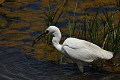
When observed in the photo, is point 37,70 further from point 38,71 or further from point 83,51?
point 83,51

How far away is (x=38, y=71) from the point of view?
933cm

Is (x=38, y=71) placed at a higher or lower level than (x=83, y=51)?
lower

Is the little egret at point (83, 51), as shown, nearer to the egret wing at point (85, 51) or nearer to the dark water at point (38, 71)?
the egret wing at point (85, 51)

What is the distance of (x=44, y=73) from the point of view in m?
9.25

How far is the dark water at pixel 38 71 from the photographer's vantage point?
898 centimetres

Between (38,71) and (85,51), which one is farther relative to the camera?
(38,71)

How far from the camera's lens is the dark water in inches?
353

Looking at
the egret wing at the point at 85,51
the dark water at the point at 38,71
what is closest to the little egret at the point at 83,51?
the egret wing at the point at 85,51

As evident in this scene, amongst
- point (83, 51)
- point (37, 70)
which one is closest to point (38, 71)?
point (37, 70)

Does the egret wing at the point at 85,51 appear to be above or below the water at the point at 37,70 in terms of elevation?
above

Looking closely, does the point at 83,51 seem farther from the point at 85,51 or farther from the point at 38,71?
the point at 38,71

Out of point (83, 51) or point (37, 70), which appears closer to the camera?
point (83, 51)

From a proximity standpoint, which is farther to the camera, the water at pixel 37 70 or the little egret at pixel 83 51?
the water at pixel 37 70

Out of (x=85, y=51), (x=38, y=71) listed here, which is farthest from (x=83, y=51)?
(x=38, y=71)
